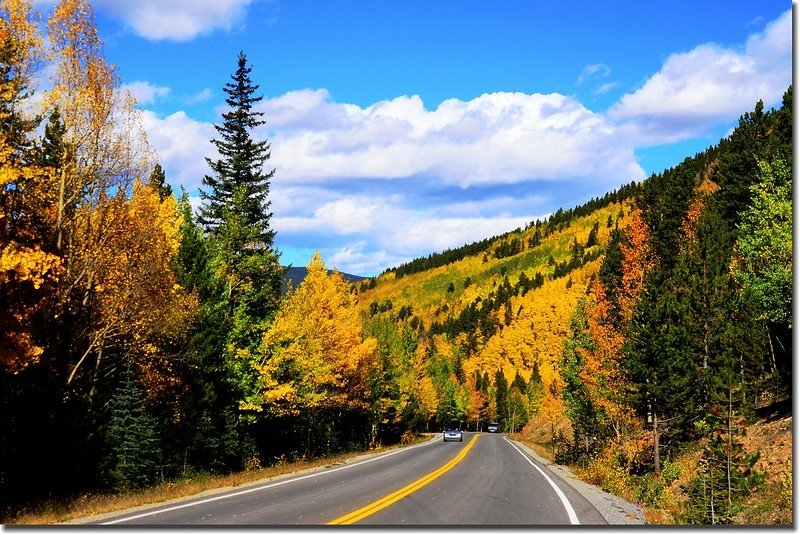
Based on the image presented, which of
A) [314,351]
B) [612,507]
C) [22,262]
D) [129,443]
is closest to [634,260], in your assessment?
[314,351]

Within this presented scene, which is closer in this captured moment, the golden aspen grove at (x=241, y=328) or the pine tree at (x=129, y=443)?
the golden aspen grove at (x=241, y=328)

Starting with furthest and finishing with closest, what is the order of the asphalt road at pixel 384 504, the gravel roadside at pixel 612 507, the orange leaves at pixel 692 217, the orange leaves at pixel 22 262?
the orange leaves at pixel 692 217, the gravel roadside at pixel 612 507, the orange leaves at pixel 22 262, the asphalt road at pixel 384 504

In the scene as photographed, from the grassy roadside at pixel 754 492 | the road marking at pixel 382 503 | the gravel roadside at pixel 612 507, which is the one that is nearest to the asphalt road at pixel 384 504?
the road marking at pixel 382 503

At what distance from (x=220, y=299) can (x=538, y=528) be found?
20191 millimetres

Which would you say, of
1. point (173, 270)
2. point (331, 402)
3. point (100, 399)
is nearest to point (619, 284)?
point (331, 402)

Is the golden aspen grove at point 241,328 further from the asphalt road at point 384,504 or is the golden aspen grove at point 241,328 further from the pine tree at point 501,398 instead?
the pine tree at point 501,398

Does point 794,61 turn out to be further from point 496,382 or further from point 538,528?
point 496,382

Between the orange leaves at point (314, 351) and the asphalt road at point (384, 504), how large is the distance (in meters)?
7.90

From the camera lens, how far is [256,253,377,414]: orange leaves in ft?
99.6

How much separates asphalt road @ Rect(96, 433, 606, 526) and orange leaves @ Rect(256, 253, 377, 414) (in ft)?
25.9

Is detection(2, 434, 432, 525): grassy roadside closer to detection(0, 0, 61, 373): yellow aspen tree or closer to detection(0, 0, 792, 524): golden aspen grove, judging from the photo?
detection(0, 0, 792, 524): golden aspen grove

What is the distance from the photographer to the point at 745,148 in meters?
44.0

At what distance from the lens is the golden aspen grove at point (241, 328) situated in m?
16.5

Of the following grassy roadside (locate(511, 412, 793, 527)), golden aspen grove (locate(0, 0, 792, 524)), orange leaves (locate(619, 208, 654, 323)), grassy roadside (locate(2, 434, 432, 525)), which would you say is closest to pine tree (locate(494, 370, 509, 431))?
golden aspen grove (locate(0, 0, 792, 524))
